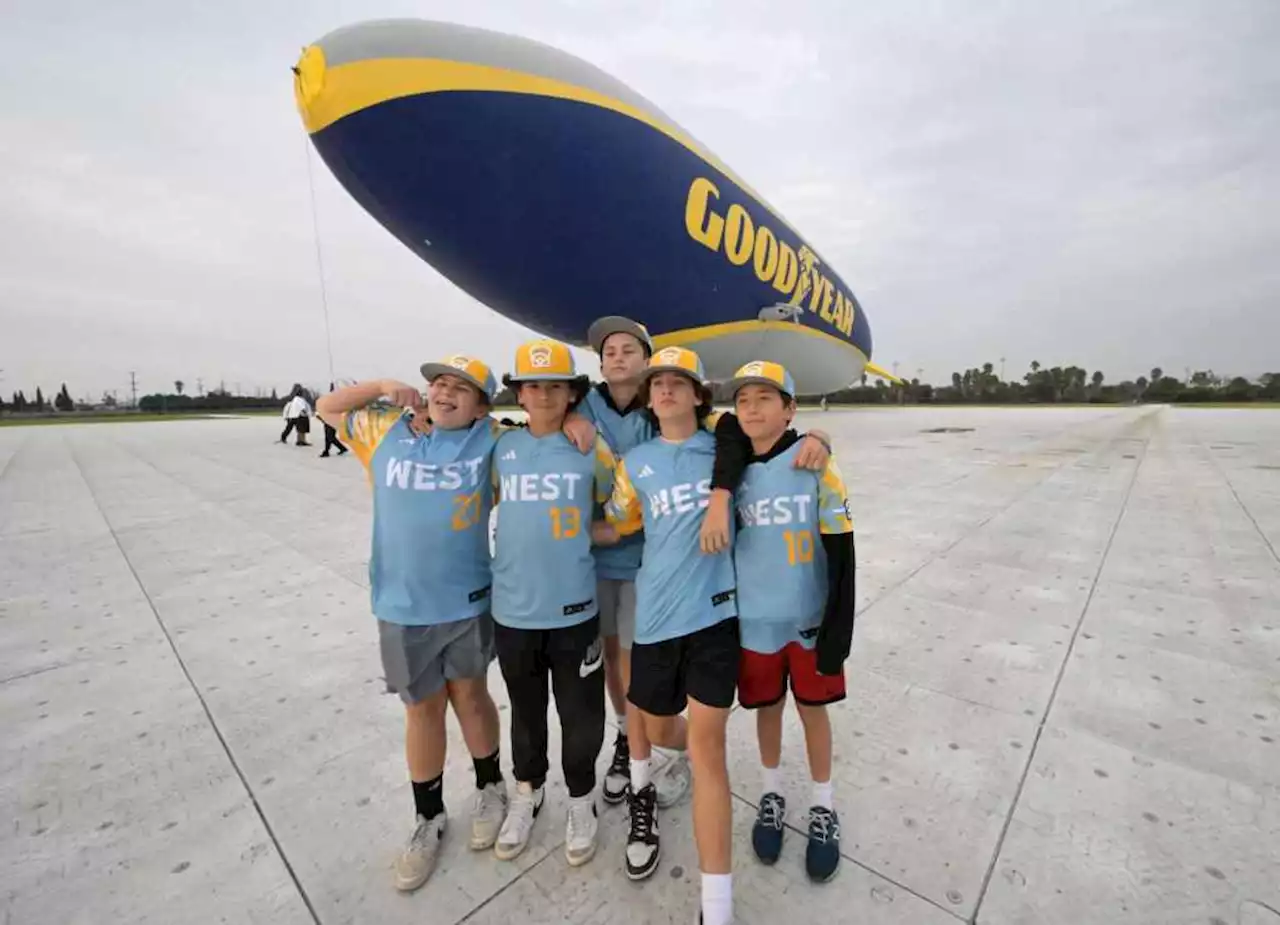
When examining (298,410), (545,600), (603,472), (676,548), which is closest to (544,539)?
(545,600)

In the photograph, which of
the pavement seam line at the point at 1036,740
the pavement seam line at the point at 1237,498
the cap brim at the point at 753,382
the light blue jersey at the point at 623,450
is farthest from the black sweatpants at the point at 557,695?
the pavement seam line at the point at 1237,498

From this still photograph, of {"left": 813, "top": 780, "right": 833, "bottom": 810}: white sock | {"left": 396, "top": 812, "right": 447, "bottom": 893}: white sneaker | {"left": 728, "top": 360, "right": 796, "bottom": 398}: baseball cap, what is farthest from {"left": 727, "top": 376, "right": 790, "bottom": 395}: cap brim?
{"left": 396, "top": 812, "right": 447, "bottom": 893}: white sneaker

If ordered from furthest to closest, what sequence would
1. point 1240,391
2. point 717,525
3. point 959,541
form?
1. point 1240,391
2. point 959,541
3. point 717,525

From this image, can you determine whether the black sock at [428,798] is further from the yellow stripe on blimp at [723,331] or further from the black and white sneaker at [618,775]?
the yellow stripe on blimp at [723,331]

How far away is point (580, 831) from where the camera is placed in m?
1.95

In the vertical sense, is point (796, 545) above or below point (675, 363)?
below

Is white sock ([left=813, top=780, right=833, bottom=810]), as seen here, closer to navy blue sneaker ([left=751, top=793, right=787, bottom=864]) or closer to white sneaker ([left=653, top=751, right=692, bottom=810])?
navy blue sneaker ([left=751, top=793, right=787, bottom=864])

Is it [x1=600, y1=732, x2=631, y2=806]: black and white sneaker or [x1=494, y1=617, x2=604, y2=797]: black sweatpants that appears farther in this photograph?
[x1=600, y1=732, x2=631, y2=806]: black and white sneaker

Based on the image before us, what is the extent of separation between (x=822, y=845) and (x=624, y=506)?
4.35ft

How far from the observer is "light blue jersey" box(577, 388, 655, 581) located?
2.22 m

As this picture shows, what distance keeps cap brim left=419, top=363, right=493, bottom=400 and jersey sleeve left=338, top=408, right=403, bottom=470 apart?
22 cm

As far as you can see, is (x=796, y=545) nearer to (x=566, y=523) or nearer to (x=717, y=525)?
(x=717, y=525)

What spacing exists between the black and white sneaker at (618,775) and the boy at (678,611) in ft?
0.73

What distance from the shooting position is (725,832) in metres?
1.68
